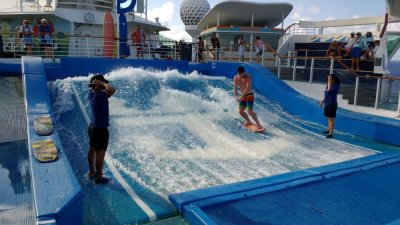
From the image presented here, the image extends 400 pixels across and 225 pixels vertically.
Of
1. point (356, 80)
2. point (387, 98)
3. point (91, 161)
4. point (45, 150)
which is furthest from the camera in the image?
point (387, 98)

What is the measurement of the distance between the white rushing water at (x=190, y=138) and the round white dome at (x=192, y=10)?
71.9 feet

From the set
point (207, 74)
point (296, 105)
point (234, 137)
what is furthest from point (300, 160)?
point (207, 74)

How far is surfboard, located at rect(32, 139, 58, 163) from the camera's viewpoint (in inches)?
167

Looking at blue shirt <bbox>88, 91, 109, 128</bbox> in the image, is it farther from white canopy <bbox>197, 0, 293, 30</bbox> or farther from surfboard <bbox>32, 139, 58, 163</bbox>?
white canopy <bbox>197, 0, 293, 30</bbox>

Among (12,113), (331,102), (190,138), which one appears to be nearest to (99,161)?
(190,138)

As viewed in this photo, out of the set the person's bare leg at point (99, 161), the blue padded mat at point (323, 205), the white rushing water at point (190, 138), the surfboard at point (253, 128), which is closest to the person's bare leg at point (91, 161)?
the person's bare leg at point (99, 161)

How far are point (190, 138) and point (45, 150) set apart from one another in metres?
3.29

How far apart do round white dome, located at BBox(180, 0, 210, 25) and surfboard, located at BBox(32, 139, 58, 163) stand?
94.7ft

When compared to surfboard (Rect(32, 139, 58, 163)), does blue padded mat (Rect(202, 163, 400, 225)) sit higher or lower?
lower

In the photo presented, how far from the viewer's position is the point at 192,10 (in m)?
31.9

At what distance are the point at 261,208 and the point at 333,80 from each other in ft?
15.6

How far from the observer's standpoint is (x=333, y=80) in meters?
7.73

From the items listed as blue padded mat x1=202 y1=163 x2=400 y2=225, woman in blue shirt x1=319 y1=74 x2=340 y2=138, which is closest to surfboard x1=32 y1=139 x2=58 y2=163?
blue padded mat x1=202 y1=163 x2=400 y2=225

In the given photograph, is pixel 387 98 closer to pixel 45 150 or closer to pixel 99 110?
pixel 99 110
